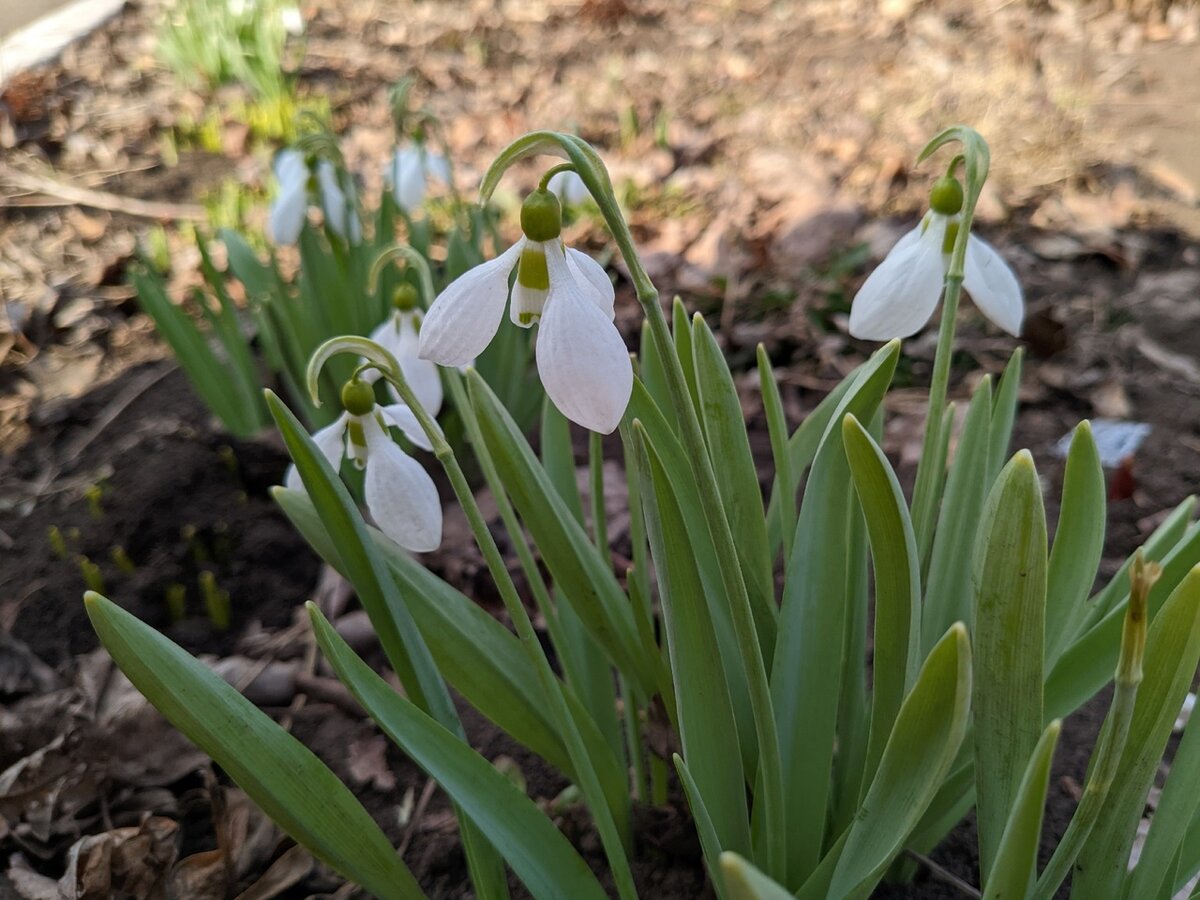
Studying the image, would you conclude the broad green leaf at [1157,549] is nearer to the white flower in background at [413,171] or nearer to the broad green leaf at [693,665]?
the broad green leaf at [693,665]

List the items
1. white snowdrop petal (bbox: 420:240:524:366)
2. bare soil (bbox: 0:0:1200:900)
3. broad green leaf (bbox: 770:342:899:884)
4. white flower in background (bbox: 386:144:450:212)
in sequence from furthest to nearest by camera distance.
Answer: white flower in background (bbox: 386:144:450:212)
bare soil (bbox: 0:0:1200:900)
broad green leaf (bbox: 770:342:899:884)
white snowdrop petal (bbox: 420:240:524:366)

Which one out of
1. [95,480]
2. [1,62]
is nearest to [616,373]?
[95,480]

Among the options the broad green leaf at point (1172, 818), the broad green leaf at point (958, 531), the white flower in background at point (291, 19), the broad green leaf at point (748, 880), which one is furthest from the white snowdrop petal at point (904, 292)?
the white flower in background at point (291, 19)

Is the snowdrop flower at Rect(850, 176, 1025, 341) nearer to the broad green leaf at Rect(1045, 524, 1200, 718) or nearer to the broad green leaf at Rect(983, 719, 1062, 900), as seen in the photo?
the broad green leaf at Rect(1045, 524, 1200, 718)

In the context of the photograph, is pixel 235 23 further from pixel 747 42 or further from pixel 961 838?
pixel 961 838

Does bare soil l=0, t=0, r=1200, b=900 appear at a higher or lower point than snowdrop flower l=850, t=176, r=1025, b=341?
lower

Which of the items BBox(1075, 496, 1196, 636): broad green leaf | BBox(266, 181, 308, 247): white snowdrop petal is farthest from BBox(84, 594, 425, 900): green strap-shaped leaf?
BBox(266, 181, 308, 247): white snowdrop petal
